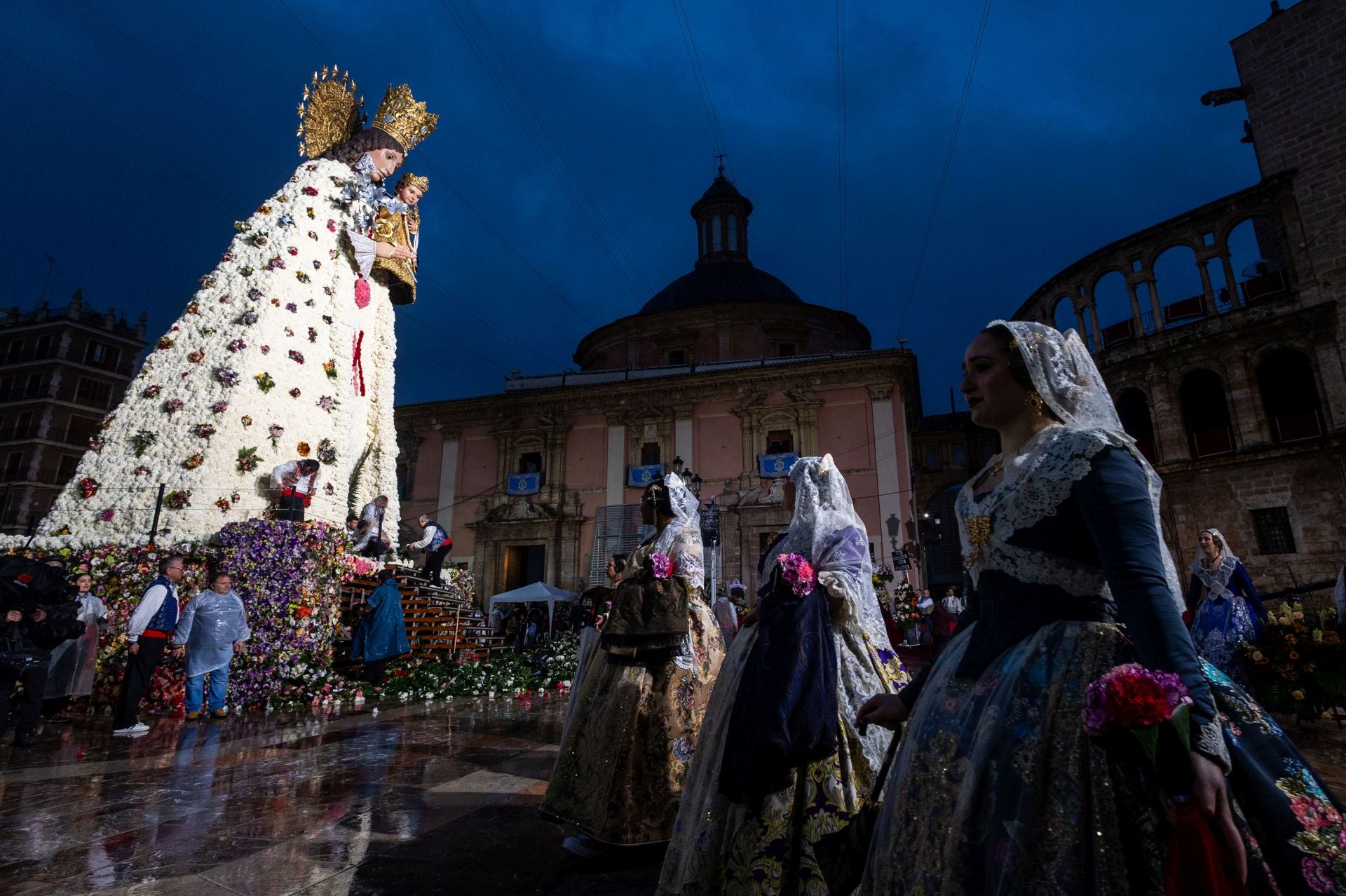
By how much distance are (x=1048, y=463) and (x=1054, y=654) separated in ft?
1.36

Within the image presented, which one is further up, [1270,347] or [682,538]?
[1270,347]

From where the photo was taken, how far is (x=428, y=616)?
424 inches

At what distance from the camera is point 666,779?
3.18m

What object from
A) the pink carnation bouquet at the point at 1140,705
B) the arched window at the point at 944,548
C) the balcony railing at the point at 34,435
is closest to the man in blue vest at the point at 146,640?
the pink carnation bouquet at the point at 1140,705

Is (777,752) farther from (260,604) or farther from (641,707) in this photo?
(260,604)

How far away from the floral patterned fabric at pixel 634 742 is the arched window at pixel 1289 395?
2192 centimetres

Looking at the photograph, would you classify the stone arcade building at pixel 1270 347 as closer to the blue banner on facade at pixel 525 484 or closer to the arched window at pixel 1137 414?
the arched window at pixel 1137 414

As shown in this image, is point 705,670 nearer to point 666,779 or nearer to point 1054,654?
point 666,779

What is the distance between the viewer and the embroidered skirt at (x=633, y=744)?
3.11 m

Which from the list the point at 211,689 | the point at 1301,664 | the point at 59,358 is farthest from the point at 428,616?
the point at 59,358

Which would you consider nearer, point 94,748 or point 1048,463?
point 1048,463

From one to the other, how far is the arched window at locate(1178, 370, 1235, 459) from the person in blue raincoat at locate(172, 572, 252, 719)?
76.4 ft

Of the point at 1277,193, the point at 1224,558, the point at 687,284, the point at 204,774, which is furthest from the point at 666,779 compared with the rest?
the point at 687,284

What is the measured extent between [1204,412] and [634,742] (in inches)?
950
